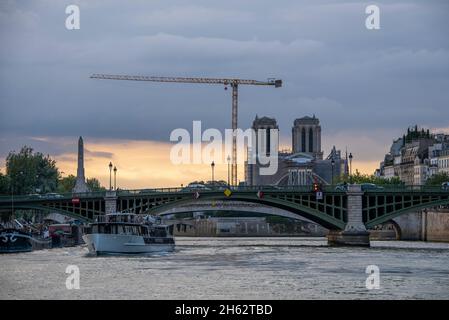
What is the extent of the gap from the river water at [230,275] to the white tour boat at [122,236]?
1.56m

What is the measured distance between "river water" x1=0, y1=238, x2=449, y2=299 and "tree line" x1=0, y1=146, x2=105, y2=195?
60640mm

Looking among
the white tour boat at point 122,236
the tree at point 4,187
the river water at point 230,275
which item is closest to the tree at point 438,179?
the tree at point 4,187

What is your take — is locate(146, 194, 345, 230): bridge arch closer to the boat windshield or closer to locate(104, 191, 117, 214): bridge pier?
locate(104, 191, 117, 214): bridge pier

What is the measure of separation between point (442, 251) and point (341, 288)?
4473cm

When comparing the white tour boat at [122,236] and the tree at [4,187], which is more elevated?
the tree at [4,187]

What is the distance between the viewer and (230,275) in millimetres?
82000

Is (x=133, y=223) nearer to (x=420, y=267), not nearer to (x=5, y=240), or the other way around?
(x=5, y=240)

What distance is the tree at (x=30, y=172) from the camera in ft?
577

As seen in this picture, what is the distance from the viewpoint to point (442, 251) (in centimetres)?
11612

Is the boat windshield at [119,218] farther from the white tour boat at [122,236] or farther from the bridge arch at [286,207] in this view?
the bridge arch at [286,207]

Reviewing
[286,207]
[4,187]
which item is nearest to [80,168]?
[4,187]

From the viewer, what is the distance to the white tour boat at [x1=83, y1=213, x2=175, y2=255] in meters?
108
